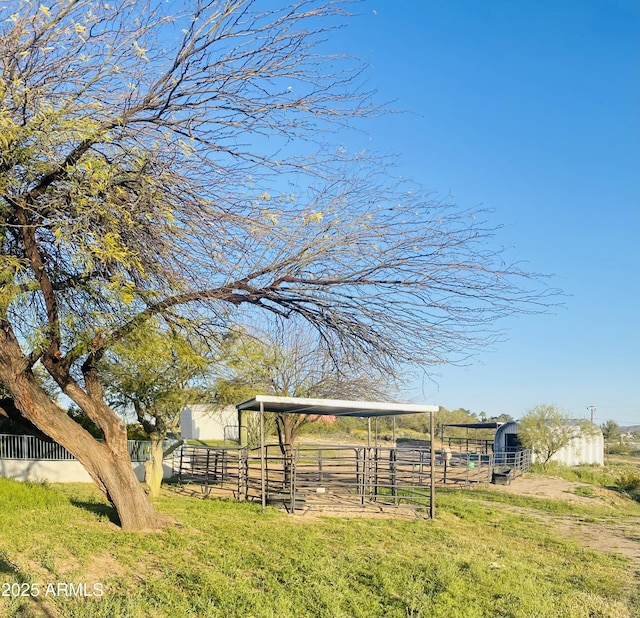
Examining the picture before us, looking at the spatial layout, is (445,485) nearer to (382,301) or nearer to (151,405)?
(151,405)

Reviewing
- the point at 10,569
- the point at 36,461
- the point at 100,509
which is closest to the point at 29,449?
the point at 36,461

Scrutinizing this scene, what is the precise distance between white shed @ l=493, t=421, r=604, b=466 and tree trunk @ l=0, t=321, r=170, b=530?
27962 millimetres

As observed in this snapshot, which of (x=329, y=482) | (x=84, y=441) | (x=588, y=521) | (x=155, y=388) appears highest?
(x=155, y=388)

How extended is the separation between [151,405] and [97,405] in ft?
30.7

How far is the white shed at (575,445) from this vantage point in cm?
3509

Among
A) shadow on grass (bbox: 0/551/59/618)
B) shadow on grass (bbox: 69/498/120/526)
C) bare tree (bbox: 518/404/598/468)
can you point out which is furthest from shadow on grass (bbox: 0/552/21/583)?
bare tree (bbox: 518/404/598/468)

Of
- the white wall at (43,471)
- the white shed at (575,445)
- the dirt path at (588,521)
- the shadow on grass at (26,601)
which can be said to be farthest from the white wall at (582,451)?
the shadow on grass at (26,601)

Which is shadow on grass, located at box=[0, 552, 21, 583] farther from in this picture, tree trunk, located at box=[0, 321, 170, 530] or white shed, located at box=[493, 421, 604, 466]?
white shed, located at box=[493, 421, 604, 466]

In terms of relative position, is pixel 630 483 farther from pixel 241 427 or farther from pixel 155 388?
pixel 155 388

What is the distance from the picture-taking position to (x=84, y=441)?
8969 mm

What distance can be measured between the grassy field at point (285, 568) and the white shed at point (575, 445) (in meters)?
24.6

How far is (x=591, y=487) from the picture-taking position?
80.6 feet

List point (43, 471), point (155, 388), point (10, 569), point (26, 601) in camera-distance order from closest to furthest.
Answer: point (26, 601)
point (10, 569)
point (155, 388)
point (43, 471)

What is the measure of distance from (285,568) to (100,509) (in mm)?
4466
